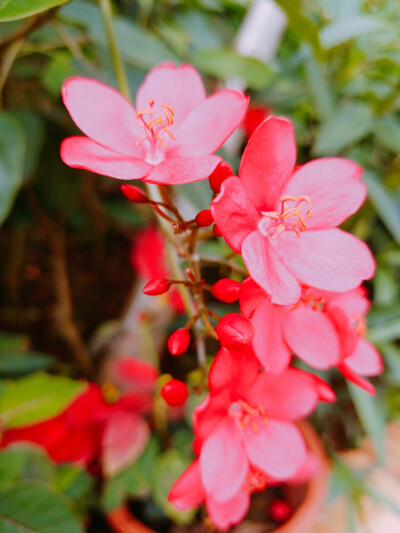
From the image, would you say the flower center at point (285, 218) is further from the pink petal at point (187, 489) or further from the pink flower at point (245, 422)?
the pink petal at point (187, 489)

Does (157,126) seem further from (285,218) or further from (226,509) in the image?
(226,509)

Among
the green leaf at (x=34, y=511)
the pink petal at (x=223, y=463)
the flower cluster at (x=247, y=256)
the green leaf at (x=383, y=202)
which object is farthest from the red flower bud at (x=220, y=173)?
the green leaf at (x=383, y=202)

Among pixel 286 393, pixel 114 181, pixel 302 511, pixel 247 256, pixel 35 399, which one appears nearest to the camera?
pixel 247 256

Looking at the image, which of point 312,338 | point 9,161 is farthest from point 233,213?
point 9,161

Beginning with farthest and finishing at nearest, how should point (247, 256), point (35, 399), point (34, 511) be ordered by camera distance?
point (35, 399) → point (34, 511) → point (247, 256)

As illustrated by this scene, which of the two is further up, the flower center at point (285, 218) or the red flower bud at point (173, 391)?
the flower center at point (285, 218)

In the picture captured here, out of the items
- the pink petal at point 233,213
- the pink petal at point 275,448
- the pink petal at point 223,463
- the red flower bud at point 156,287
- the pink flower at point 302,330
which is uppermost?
the pink petal at point 233,213

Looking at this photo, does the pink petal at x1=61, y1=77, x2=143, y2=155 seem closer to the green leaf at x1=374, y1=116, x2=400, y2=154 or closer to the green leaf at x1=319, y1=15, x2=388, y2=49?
the green leaf at x1=319, y1=15, x2=388, y2=49

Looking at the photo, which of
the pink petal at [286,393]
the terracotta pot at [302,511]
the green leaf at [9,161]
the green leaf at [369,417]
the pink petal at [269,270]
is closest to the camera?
the pink petal at [269,270]

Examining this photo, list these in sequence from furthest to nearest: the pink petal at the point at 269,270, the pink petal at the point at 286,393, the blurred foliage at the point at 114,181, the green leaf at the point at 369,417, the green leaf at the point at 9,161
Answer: the green leaf at the point at 369,417
the blurred foliage at the point at 114,181
the green leaf at the point at 9,161
the pink petal at the point at 286,393
the pink petal at the point at 269,270
